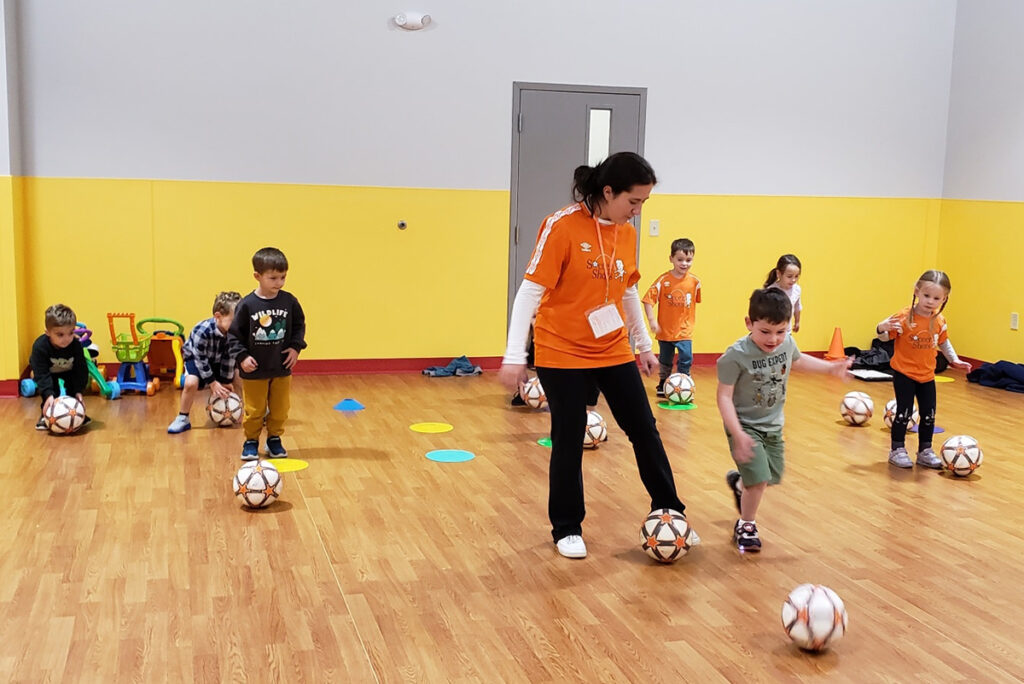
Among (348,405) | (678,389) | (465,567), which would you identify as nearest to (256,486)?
(465,567)

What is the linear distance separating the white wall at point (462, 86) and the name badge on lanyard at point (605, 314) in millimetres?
5163

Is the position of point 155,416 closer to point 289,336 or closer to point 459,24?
point 289,336

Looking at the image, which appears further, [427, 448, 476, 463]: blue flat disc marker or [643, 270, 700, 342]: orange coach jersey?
[643, 270, 700, 342]: orange coach jersey

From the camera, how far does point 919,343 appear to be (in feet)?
19.7

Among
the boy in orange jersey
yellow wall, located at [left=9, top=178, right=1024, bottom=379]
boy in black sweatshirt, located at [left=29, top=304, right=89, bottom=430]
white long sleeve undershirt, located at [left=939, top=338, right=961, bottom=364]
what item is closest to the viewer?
white long sleeve undershirt, located at [left=939, top=338, right=961, bottom=364]

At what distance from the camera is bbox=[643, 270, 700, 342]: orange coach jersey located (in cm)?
798

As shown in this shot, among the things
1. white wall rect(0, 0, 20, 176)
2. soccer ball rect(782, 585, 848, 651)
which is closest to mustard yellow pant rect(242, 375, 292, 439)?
white wall rect(0, 0, 20, 176)

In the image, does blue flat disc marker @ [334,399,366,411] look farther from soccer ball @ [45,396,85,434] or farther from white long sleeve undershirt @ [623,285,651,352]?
white long sleeve undershirt @ [623,285,651,352]

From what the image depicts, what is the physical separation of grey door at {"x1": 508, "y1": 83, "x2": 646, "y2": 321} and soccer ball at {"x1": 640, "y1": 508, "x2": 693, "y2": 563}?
17.3 ft

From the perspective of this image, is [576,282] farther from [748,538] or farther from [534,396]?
[534,396]

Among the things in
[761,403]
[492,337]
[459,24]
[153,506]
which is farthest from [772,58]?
[153,506]

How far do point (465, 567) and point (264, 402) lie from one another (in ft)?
7.05

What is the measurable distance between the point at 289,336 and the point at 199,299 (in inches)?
125

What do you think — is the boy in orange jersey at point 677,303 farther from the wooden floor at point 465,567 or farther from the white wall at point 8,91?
the white wall at point 8,91
